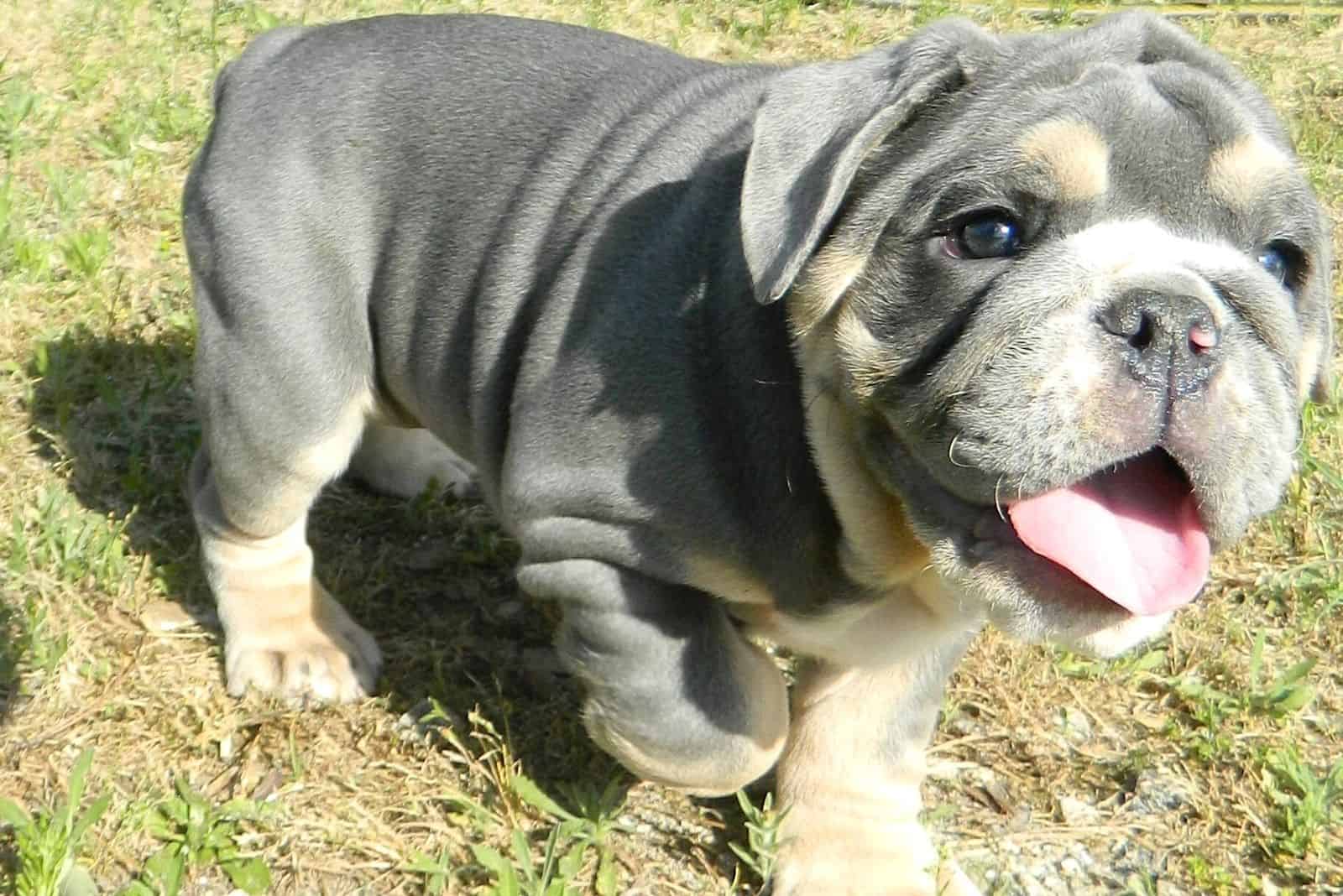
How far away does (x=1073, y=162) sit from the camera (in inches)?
114

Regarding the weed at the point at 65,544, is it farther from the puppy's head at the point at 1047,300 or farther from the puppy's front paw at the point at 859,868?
the puppy's head at the point at 1047,300

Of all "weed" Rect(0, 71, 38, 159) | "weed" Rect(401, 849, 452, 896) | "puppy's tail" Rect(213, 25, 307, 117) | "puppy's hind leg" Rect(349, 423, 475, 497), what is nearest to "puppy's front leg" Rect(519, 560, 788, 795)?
"weed" Rect(401, 849, 452, 896)

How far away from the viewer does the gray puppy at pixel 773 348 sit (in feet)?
9.46

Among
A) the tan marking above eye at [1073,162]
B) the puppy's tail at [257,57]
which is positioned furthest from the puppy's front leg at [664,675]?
the puppy's tail at [257,57]

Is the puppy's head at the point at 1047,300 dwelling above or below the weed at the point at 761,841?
above

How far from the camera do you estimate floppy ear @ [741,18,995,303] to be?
298 cm

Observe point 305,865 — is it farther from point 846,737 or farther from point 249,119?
point 249,119

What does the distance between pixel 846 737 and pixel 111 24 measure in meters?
5.72

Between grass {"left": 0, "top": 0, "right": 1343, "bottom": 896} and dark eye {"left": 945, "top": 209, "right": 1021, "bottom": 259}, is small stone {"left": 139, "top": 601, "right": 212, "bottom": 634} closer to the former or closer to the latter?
grass {"left": 0, "top": 0, "right": 1343, "bottom": 896}

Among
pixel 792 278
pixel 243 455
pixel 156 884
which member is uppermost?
pixel 792 278

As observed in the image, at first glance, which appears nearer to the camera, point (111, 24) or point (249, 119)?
point (249, 119)

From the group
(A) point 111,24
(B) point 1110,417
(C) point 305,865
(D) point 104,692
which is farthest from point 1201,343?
(A) point 111,24

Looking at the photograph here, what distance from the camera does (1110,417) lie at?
2730mm

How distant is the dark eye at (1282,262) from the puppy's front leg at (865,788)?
1.20m
